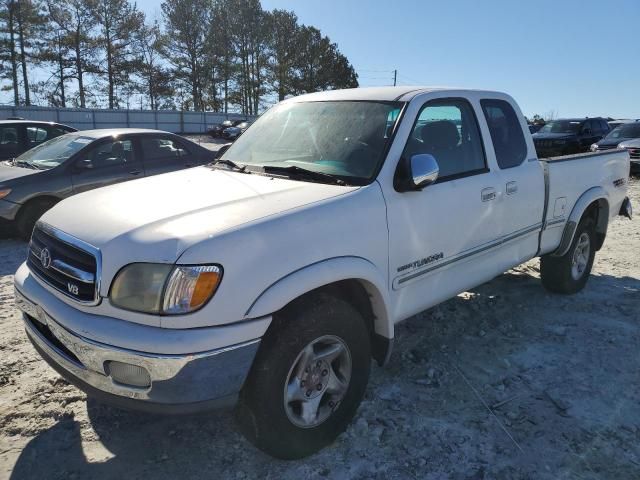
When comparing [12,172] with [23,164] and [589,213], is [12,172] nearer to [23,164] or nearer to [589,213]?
[23,164]

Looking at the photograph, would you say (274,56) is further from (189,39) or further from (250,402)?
(250,402)

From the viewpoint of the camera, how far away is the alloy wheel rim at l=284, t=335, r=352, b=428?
2549 millimetres

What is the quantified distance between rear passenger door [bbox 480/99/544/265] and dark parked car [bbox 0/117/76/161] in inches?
346

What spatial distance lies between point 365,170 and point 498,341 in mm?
2084

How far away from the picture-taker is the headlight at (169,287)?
218cm

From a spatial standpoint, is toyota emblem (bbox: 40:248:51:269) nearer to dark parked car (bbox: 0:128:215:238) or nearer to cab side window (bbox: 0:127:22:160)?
dark parked car (bbox: 0:128:215:238)

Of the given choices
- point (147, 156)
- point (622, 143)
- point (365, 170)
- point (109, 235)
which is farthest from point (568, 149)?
point (109, 235)

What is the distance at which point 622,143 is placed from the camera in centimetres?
1588

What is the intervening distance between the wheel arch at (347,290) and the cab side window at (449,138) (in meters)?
0.89

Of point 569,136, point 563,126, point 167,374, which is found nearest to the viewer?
point 167,374

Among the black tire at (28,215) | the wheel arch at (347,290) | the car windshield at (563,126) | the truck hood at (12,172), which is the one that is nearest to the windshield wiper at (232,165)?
the wheel arch at (347,290)

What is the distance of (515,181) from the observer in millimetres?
3959

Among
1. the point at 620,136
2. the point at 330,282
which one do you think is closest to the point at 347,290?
the point at 330,282

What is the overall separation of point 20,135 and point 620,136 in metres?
17.1
